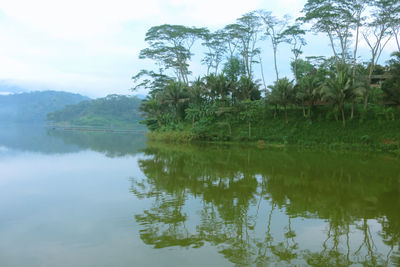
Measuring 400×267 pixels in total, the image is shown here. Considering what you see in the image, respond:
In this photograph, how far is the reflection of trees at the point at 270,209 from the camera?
405cm

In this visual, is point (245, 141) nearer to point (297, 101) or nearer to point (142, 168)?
point (297, 101)

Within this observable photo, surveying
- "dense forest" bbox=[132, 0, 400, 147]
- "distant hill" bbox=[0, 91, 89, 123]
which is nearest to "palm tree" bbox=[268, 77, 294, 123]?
"dense forest" bbox=[132, 0, 400, 147]

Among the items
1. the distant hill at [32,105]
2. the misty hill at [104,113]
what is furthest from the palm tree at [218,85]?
the distant hill at [32,105]

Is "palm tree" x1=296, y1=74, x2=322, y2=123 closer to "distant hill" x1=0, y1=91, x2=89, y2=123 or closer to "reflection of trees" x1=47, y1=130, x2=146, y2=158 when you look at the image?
"reflection of trees" x1=47, y1=130, x2=146, y2=158

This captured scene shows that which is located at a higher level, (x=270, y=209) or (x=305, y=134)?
(x=305, y=134)

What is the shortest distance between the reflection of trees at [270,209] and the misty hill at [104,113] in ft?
199

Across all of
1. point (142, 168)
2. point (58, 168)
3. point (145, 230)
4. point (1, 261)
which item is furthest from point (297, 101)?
point (1, 261)

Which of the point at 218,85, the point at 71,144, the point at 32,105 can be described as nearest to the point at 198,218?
the point at 71,144

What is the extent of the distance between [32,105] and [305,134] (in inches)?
4926

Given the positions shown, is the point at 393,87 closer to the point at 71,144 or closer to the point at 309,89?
the point at 309,89

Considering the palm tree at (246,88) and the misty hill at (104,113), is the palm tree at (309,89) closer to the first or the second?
the palm tree at (246,88)

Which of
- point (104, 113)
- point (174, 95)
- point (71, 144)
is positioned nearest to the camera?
point (71, 144)

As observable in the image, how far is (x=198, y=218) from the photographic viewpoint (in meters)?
5.23

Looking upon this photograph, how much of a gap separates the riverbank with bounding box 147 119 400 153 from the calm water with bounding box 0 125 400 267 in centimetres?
903
